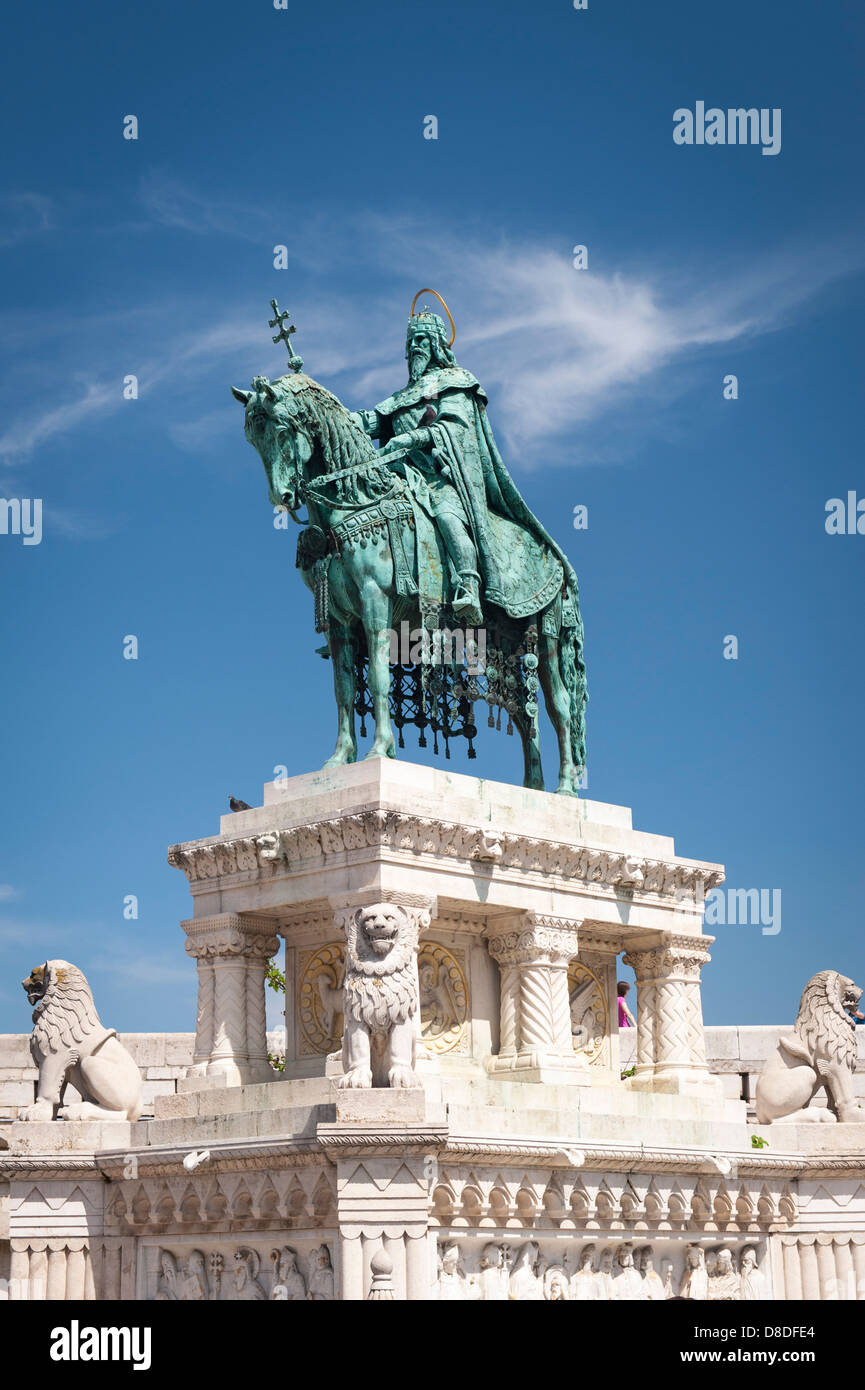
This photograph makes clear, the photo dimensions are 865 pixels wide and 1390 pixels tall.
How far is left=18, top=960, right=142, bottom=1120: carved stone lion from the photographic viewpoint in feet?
67.4

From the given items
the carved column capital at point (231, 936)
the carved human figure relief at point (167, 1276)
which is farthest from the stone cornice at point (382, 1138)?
the carved column capital at point (231, 936)

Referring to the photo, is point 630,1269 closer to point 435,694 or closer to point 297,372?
point 435,694

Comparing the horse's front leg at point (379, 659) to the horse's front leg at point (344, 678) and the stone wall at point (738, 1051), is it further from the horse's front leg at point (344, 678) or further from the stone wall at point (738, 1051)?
the stone wall at point (738, 1051)

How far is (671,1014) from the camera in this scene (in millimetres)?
22234

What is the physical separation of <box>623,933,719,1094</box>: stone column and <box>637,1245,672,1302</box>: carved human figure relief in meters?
2.18

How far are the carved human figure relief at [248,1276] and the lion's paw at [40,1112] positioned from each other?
280 cm

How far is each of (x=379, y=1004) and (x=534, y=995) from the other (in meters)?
3.45

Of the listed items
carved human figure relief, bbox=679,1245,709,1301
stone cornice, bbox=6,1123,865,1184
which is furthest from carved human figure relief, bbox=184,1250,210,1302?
carved human figure relief, bbox=679,1245,709,1301

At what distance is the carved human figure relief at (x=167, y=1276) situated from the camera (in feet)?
64.2

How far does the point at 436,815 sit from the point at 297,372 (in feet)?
17.3

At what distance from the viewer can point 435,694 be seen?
21.6 m

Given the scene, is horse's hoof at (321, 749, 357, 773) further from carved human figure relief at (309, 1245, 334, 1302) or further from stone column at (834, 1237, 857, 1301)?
stone column at (834, 1237, 857, 1301)
